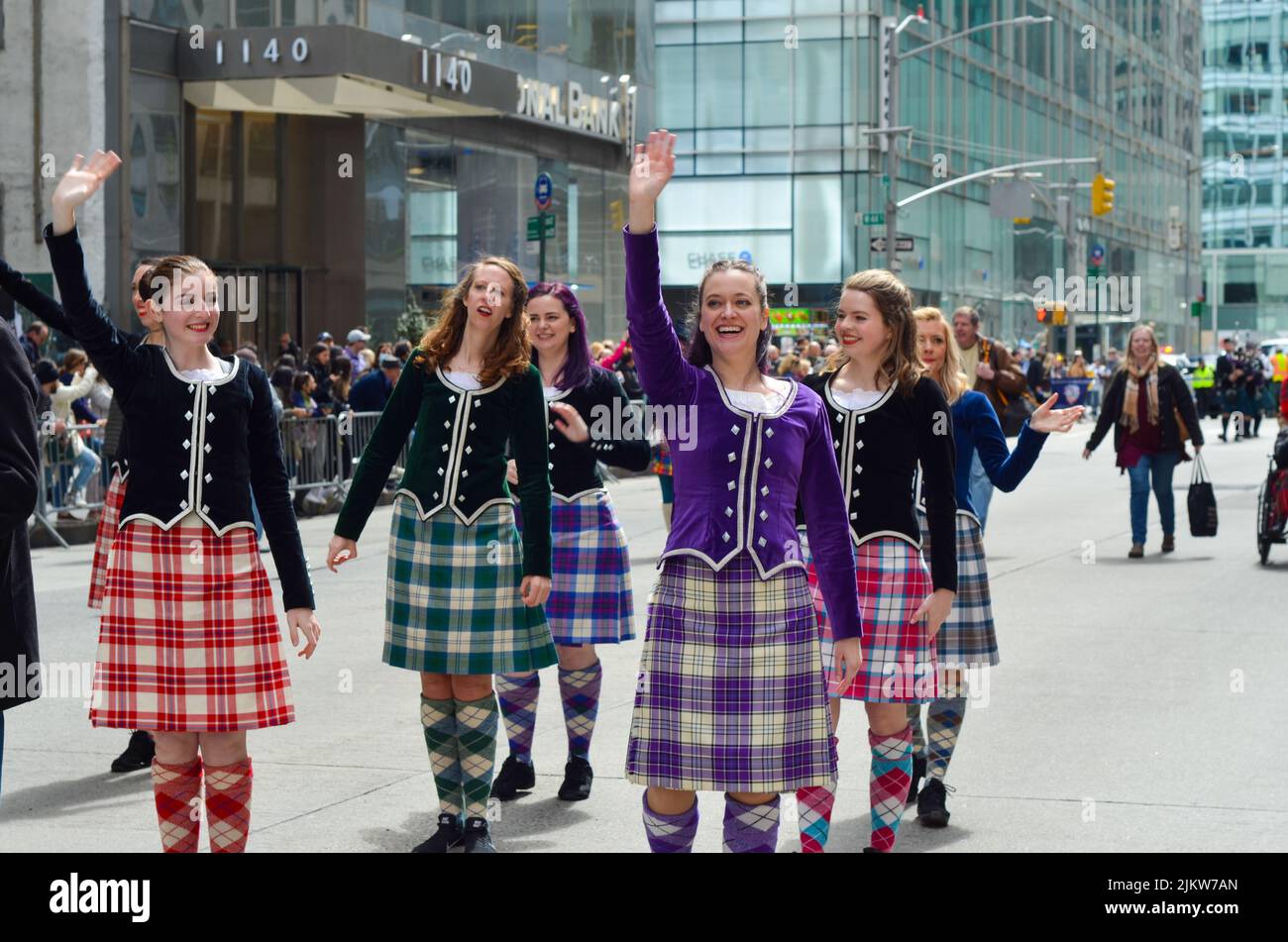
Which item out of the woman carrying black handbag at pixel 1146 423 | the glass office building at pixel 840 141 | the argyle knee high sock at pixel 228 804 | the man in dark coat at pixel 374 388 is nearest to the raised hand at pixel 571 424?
the argyle knee high sock at pixel 228 804

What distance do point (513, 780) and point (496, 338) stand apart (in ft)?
6.13

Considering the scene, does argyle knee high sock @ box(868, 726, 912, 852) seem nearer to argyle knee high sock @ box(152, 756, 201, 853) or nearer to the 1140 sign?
argyle knee high sock @ box(152, 756, 201, 853)

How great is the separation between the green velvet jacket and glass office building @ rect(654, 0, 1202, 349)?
36.9m

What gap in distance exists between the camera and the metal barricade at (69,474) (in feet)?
52.6

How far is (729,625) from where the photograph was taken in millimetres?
4543

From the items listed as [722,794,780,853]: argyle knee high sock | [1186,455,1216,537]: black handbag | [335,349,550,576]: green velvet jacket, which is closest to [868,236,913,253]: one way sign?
[1186,455,1216,537]: black handbag

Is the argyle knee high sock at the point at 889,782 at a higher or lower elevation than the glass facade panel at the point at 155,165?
lower

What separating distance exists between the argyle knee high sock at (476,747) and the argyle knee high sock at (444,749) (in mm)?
22

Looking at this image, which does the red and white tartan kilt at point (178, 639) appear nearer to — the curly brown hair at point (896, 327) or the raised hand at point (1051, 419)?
the curly brown hair at point (896, 327)

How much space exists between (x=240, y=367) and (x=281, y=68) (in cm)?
1988

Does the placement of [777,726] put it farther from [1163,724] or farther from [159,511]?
[1163,724]

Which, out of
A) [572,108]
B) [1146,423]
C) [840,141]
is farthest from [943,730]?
[840,141]

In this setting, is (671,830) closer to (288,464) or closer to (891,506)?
(891,506)

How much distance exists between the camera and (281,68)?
24109 mm
